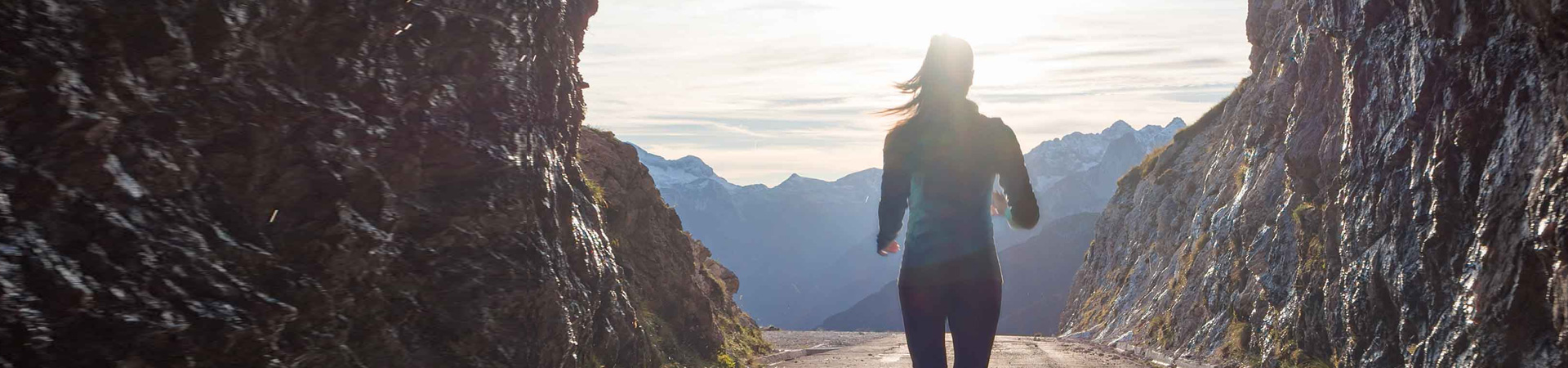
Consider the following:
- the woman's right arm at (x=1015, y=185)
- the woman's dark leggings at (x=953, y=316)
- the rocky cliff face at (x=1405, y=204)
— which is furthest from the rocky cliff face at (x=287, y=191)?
the rocky cliff face at (x=1405, y=204)

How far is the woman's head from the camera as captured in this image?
4.30 meters

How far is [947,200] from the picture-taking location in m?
4.25

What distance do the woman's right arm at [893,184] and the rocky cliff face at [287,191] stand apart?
3.57 metres

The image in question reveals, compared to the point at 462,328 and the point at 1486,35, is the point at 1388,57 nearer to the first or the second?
the point at 1486,35

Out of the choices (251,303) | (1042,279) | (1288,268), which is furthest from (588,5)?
(1042,279)

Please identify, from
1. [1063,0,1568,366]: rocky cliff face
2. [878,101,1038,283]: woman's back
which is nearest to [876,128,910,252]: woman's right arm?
[878,101,1038,283]: woman's back

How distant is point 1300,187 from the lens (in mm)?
16656

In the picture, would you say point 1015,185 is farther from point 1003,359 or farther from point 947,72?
point 1003,359

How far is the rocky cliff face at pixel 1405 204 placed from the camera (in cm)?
767

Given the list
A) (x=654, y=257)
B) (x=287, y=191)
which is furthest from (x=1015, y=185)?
(x=654, y=257)

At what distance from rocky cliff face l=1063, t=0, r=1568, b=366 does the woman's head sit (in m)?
5.36

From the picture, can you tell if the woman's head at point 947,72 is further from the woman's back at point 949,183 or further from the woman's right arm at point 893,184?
the woman's right arm at point 893,184

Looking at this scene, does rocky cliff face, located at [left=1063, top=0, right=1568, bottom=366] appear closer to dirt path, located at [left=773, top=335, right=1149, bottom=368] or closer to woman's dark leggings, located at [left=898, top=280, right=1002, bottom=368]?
dirt path, located at [left=773, top=335, right=1149, bottom=368]

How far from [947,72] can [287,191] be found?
4328 millimetres
